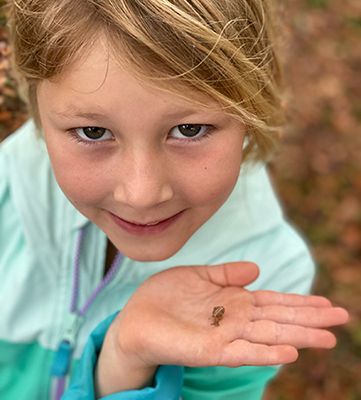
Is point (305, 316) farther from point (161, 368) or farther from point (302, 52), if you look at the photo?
point (302, 52)

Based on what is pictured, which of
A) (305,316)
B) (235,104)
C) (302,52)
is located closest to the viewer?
(235,104)

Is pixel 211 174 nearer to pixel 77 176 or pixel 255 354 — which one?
pixel 77 176

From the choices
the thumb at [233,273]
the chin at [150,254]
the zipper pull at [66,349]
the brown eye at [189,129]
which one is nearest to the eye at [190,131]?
the brown eye at [189,129]

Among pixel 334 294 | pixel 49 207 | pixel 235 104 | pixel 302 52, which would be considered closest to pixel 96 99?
pixel 235 104

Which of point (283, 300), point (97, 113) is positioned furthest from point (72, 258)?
point (97, 113)

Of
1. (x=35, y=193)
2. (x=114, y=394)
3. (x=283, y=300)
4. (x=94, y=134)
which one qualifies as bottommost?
(x=114, y=394)

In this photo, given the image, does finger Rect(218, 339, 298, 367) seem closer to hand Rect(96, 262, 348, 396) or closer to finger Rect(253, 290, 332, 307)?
hand Rect(96, 262, 348, 396)
